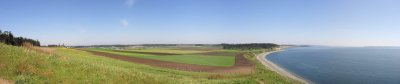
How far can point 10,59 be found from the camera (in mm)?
21281

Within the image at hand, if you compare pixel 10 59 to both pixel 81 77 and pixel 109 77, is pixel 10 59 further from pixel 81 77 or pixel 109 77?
pixel 109 77

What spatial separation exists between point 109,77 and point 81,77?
220cm

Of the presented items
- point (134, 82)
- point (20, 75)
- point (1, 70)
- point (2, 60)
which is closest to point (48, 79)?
point (20, 75)

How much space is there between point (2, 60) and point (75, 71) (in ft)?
14.5

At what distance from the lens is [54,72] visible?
20406 mm

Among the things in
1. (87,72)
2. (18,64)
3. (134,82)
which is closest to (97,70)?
(87,72)

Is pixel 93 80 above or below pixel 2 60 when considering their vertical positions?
below

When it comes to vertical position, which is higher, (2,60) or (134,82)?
(2,60)

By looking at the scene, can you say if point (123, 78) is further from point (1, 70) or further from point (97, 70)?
point (1, 70)

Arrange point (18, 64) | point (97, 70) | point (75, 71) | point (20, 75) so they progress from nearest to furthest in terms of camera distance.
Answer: point (20, 75) → point (18, 64) → point (75, 71) → point (97, 70)

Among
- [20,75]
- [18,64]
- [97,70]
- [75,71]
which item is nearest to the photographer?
[20,75]

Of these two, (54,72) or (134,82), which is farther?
(134,82)

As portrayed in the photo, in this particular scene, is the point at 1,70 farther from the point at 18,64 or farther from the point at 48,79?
the point at 48,79

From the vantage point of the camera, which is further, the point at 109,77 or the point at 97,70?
the point at 97,70
